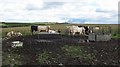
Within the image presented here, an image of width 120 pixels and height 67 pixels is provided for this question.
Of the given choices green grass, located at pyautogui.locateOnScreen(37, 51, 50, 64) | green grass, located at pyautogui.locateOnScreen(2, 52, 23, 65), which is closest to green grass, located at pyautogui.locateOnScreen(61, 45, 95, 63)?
green grass, located at pyautogui.locateOnScreen(37, 51, 50, 64)

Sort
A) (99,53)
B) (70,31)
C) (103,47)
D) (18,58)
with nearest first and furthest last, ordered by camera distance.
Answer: (18,58), (99,53), (103,47), (70,31)

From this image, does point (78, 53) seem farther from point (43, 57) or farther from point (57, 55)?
point (43, 57)

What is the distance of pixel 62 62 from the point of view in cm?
1571

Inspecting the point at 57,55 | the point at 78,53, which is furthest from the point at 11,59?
the point at 78,53

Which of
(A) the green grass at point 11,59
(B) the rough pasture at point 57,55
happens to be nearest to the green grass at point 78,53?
(B) the rough pasture at point 57,55

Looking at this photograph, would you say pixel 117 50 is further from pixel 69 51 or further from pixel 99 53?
pixel 69 51

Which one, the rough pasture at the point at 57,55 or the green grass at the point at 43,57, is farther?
the green grass at the point at 43,57

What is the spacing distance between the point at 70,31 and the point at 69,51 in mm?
16997

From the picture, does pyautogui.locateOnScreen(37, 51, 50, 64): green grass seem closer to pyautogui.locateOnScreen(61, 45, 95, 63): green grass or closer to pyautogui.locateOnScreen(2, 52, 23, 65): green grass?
pyautogui.locateOnScreen(2, 52, 23, 65): green grass

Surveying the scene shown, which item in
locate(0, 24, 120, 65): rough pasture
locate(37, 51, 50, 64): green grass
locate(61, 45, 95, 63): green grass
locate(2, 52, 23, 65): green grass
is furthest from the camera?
locate(61, 45, 95, 63): green grass

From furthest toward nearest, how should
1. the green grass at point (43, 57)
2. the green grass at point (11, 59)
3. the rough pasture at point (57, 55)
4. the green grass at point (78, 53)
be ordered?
the green grass at point (78, 53)
the green grass at point (43, 57)
the rough pasture at point (57, 55)
the green grass at point (11, 59)

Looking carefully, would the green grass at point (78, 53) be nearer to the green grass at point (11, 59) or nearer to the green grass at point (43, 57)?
the green grass at point (43, 57)

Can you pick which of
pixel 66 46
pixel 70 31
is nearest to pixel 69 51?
pixel 66 46

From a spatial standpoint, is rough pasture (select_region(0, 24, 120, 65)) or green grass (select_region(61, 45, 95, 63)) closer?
rough pasture (select_region(0, 24, 120, 65))
